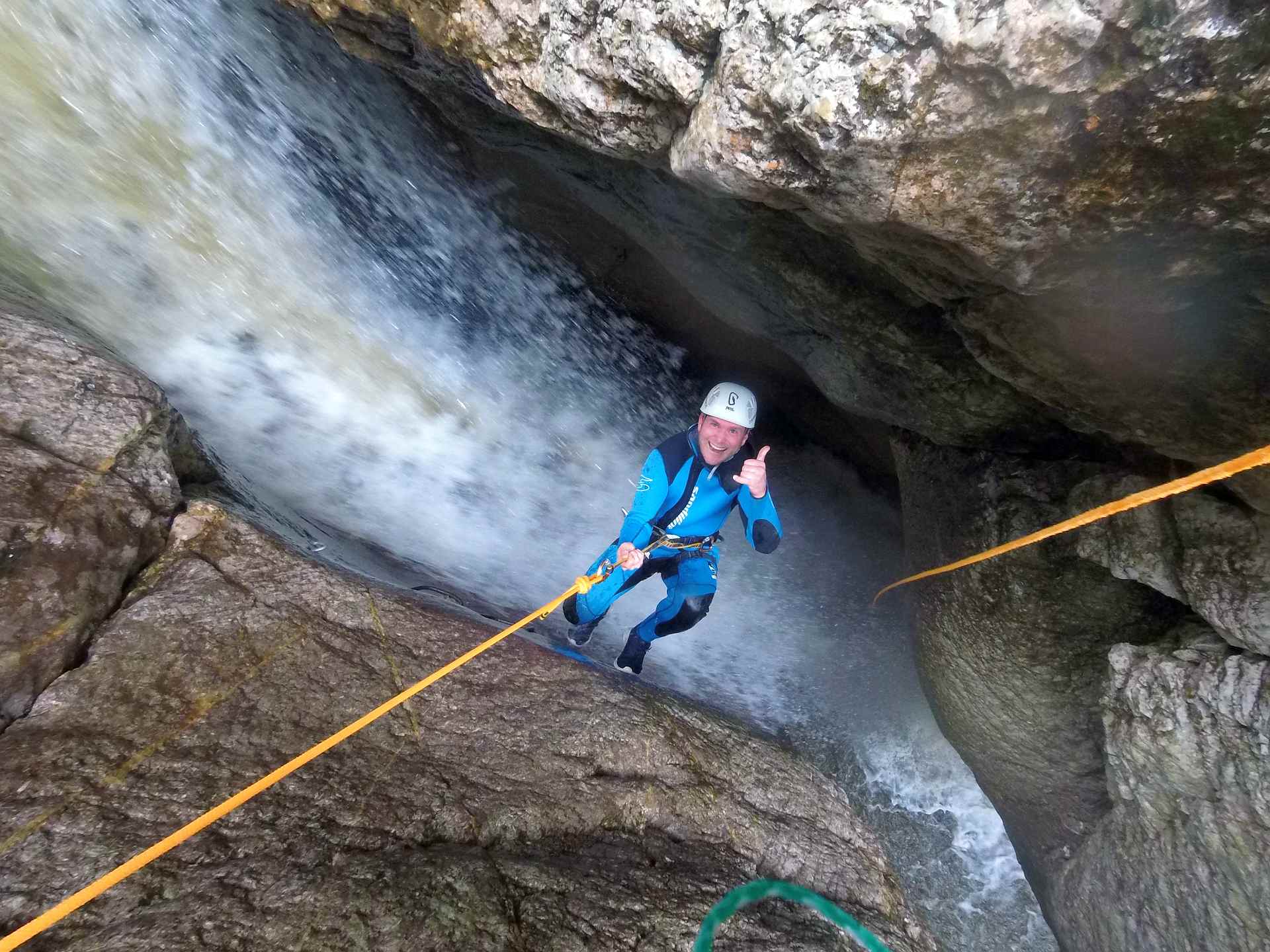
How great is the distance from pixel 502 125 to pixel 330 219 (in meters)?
1.78

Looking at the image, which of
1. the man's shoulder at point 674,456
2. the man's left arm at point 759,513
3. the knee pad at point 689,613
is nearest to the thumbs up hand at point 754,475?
the man's left arm at point 759,513

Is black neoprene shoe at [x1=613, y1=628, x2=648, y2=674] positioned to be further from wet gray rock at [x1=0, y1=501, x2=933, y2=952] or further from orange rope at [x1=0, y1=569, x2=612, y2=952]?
orange rope at [x1=0, y1=569, x2=612, y2=952]

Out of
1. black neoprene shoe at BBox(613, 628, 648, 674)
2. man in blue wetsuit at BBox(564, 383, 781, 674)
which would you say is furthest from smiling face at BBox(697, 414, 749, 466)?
black neoprene shoe at BBox(613, 628, 648, 674)

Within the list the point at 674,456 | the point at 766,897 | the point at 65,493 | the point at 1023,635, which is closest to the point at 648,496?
the point at 674,456

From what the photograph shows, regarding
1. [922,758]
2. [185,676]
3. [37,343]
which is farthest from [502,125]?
[922,758]

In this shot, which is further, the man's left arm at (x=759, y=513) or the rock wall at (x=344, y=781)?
the man's left arm at (x=759, y=513)

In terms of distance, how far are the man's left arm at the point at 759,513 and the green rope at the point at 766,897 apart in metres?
1.62

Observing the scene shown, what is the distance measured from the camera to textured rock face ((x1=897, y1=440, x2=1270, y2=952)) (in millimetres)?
2590

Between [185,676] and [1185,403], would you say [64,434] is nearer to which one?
[185,676]

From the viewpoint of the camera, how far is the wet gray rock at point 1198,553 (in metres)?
2.50

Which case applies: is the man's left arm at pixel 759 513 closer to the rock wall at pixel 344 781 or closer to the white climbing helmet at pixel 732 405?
the white climbing helmet at pixel 732 405

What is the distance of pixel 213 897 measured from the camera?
1918 mm

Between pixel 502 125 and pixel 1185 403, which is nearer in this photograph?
pixel 1185 403

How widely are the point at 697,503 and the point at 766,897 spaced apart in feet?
6.45
